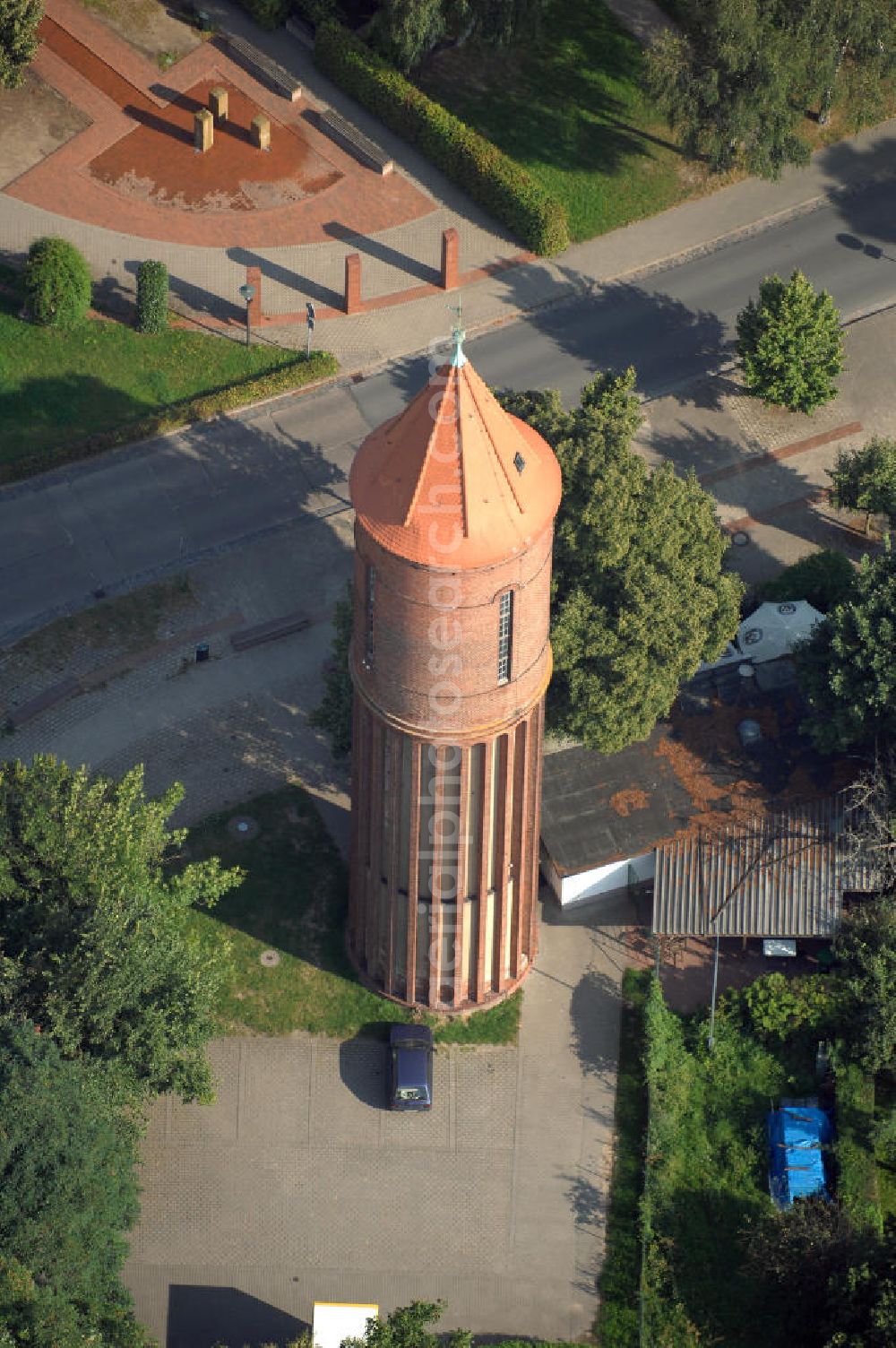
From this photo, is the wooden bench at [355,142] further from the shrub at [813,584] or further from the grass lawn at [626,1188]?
the grass lawn at [626,1188]

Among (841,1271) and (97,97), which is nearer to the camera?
(841,1271)

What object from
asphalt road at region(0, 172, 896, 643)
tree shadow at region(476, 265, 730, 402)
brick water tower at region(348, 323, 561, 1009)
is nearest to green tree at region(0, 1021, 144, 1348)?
brick water tower at region(348, 323, 561, 1009)

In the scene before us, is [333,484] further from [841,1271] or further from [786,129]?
[841,1271]

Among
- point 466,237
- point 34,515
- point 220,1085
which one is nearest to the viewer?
point 220,1085

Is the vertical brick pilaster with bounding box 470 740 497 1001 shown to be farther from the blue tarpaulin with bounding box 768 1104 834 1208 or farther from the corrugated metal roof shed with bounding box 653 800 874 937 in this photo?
the blue tarpaulin with bounding box 768 1104 834 1208

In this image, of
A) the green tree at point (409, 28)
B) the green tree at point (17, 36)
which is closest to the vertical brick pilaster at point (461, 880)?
the green tree at point (409, 28)

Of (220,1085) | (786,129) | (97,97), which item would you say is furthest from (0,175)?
(220,1085)
